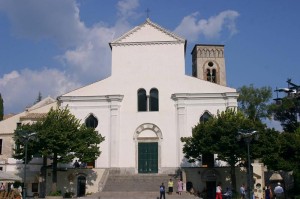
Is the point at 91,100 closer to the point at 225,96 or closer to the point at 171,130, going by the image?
the point at 171,130

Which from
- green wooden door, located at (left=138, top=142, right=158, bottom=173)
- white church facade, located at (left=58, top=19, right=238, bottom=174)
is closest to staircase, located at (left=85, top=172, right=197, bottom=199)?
green wooden door, located at (left=138, top=142, right=158, bottom=173)

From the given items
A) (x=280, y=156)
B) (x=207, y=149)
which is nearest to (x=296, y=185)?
(x=280, y=156)

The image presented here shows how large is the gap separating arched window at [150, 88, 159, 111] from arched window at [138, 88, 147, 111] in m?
0.64

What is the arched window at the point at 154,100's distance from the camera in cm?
4243

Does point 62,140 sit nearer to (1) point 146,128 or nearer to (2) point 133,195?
(2) point 133,195

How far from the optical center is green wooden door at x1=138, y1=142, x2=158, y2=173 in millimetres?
40875

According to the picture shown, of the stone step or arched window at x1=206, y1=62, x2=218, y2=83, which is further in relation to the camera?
arched window at x1=206, y1=62, x2=218, y2=83

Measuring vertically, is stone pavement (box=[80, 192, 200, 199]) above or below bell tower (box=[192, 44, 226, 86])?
below

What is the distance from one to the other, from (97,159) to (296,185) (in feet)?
63.6

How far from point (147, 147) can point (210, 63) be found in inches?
1117

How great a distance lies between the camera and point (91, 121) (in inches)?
1681

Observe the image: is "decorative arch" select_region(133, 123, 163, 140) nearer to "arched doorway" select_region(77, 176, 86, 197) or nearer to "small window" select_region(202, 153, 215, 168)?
"small window" select_region(202, 153, 215, 168)

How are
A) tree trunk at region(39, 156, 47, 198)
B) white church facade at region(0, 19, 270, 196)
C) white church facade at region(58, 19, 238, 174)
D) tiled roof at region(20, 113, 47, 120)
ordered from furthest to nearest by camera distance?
1. tiled roof at region(20, 113, 47, 120)
2. white church facade at region(58, 19, 238, 174)
3. white church facade at region(0, 19, 270, 196)
4. tree trunk at region(39, 156, 47, 198)

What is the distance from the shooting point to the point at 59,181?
130 feet
